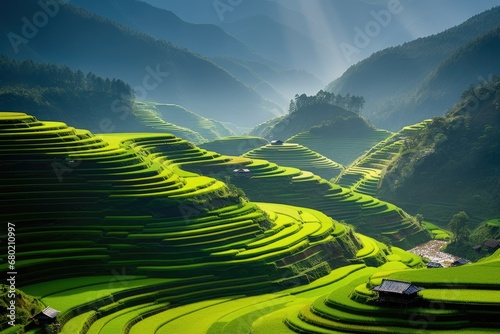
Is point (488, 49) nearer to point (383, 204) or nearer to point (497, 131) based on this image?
point (497, 131)

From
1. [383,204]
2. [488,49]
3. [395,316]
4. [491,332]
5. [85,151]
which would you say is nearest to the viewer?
[491,332]

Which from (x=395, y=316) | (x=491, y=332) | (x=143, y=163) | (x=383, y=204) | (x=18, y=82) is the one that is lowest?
(x=491, y=332)

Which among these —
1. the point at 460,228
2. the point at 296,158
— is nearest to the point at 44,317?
the point at 460,228

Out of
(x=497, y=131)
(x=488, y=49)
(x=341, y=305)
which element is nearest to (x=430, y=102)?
(x=488, y=49)

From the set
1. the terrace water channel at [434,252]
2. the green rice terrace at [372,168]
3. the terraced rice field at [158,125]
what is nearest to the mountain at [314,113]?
the terraced rice field at [158,125]

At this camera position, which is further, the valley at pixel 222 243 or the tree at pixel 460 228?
the tree at pixel 460 228

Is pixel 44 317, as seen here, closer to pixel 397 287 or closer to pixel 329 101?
pixel 397 287

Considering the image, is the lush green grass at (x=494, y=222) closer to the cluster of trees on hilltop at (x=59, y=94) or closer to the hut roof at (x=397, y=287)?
the hut roof at (x=397, y=287)
